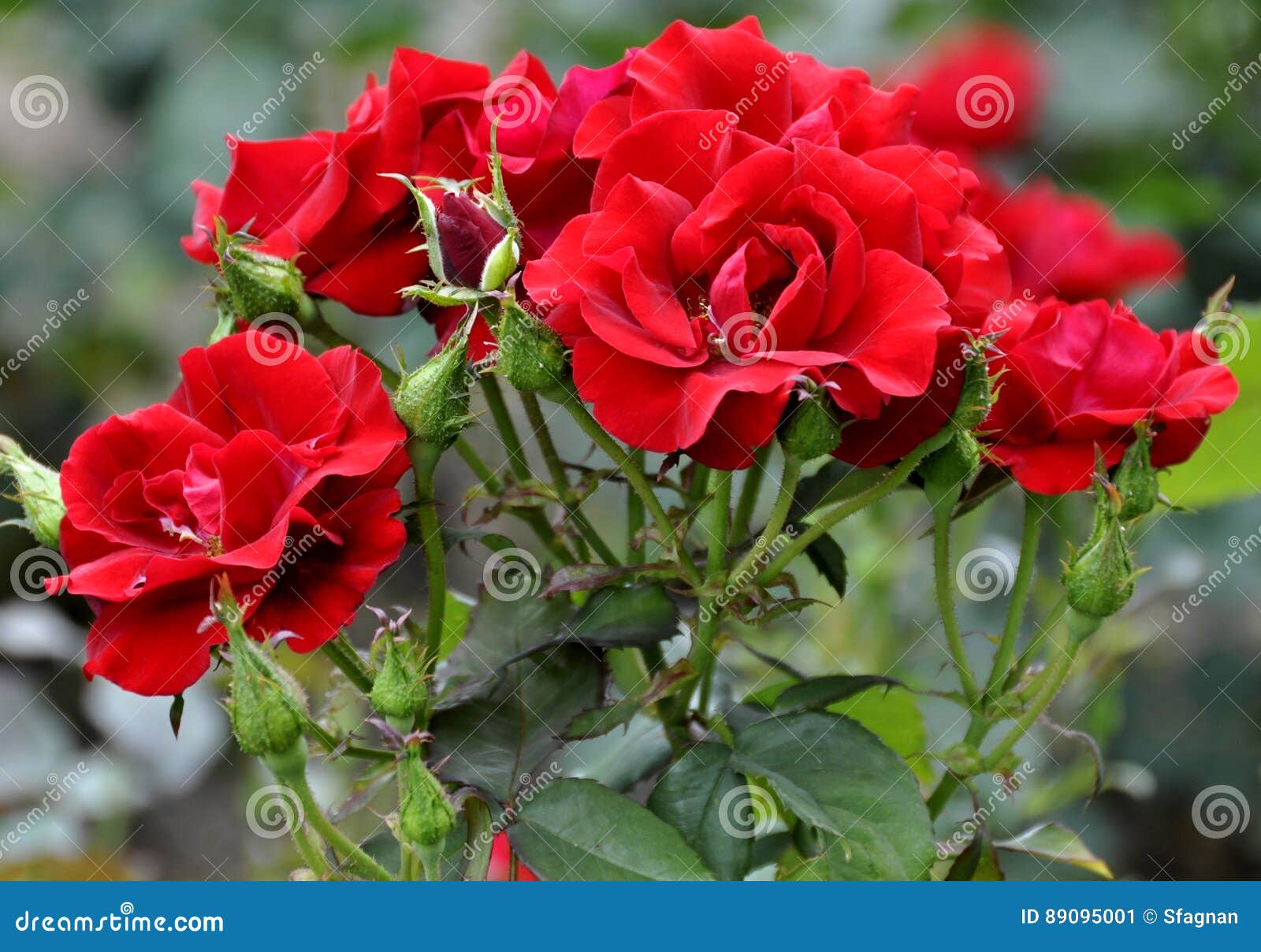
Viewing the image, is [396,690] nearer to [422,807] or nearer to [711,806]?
[422,807]

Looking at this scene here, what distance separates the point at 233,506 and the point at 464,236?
159mm

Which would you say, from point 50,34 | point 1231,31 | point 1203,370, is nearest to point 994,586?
point 1203,370

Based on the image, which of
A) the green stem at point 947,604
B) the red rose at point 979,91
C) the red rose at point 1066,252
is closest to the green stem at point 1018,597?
the green stem at point 947,604

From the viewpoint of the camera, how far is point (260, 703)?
1.70 feet

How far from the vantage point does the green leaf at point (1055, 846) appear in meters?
0.67

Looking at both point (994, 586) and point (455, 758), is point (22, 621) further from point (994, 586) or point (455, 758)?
point (994, 586)

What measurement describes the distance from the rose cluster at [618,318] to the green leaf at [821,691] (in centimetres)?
11

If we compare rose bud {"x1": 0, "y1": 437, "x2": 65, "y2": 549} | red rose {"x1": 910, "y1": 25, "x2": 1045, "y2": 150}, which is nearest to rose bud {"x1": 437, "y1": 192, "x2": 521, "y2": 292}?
rose bud {"x1": 0, "y1": 437, "x2": 65, "y2": 549}

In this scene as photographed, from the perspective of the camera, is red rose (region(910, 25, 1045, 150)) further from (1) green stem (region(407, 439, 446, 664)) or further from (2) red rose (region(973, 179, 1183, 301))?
(1) green stem (region(407, 439, 446, 664))

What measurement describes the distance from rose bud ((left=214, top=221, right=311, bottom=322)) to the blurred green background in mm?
531

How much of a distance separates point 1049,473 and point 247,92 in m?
1.10

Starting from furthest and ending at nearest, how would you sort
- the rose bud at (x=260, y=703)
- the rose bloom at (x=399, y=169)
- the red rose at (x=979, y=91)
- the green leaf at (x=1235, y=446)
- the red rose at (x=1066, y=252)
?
the red rose at (x=979, y=91)
the red rose at (x=1066, y=252)
the green leaf at (x=1235, y=446)
the rose bloom at (x=399, y=169)
the rose bud at (x=260, y=703)

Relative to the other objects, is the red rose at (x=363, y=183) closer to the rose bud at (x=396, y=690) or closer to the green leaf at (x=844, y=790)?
the rose bud at (x=396, y=690)

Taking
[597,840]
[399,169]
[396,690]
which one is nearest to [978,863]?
[597,840]
